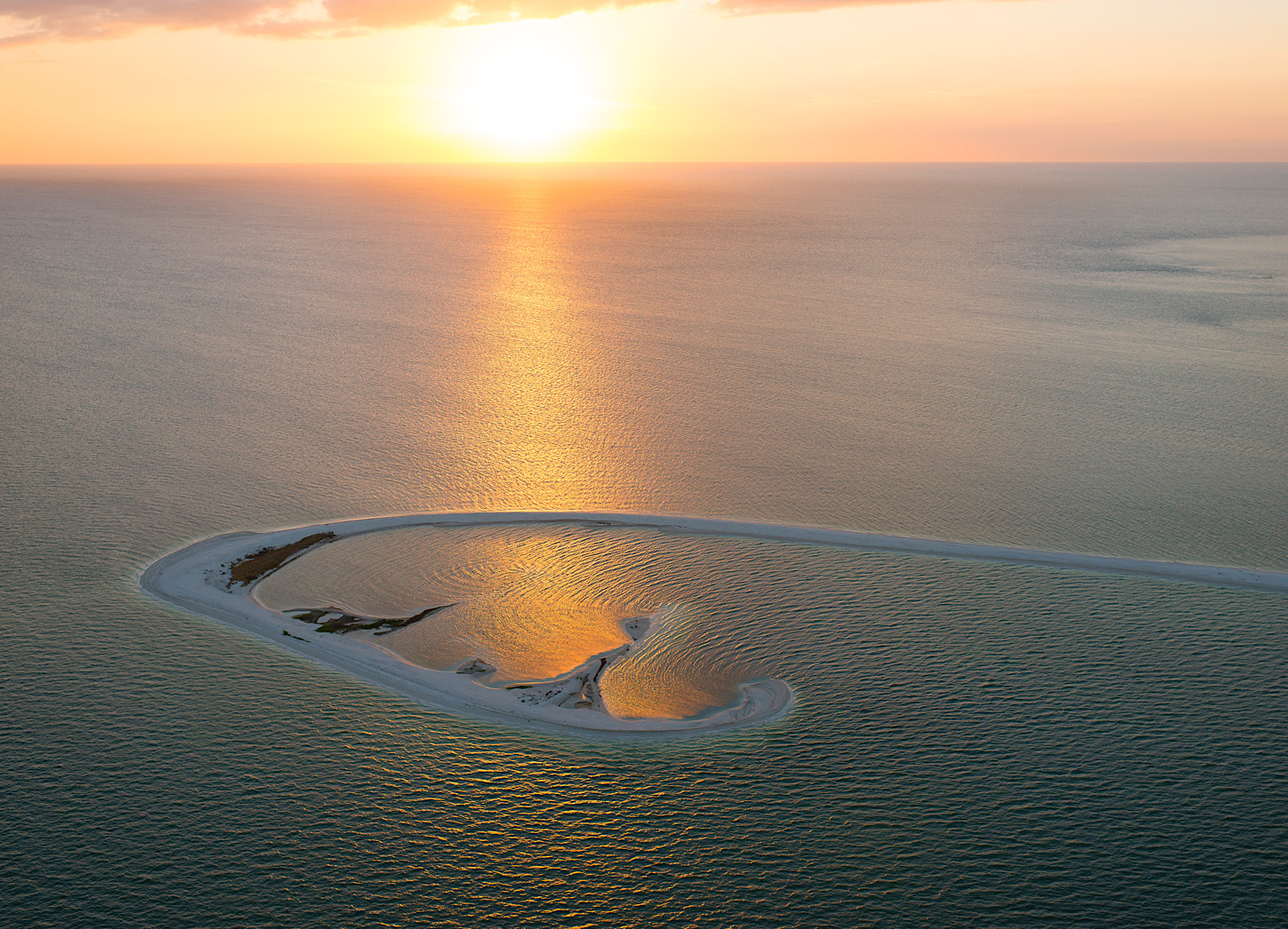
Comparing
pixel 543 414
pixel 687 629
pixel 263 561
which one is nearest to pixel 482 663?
pixel 687 629

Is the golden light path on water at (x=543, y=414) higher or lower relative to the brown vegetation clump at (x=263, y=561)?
higher

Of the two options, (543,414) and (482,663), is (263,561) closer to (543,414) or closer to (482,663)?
(482,663)

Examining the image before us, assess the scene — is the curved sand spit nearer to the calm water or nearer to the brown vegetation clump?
the brown vegetation clump

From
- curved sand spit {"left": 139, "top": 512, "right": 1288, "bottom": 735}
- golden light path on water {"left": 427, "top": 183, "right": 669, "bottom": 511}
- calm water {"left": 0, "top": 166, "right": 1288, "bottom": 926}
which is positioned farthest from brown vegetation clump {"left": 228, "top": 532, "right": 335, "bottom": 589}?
golden light path on water {"left": 427, "top": 183, "right": 669, "bottom": 511}

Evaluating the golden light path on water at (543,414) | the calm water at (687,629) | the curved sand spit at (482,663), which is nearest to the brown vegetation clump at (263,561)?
the curved sand spit at (482,663)

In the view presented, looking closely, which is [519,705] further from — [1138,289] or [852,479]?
[1138,289]

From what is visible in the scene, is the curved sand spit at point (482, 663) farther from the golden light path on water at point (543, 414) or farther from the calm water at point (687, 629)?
the golden light path on water at point (543, 414)

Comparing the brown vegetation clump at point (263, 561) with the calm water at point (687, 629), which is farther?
the brown vegetation clump at point (263, 561)

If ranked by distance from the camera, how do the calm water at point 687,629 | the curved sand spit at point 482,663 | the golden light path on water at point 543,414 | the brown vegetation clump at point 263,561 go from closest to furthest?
the calm water at point 687,629 → the curved sand spit at point 482,663 → the brown vegetation clump at point 263,561 → the golden light path on water at point 543,414
